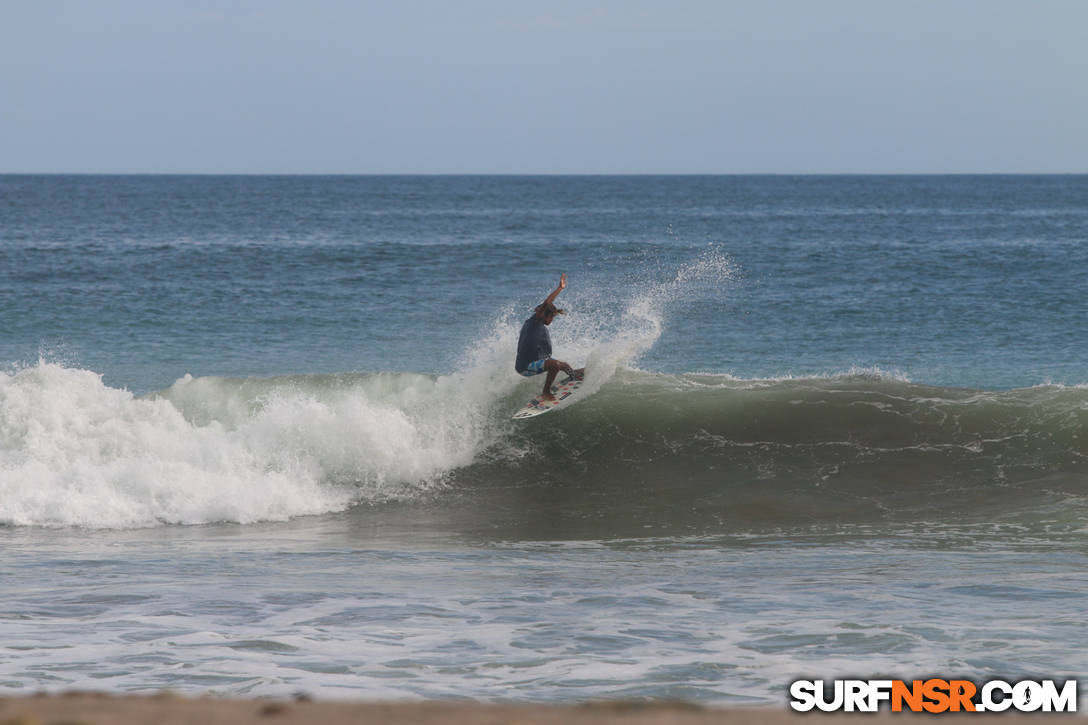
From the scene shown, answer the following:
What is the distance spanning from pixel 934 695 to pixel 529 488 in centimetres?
825

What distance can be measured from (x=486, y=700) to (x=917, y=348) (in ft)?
61.9

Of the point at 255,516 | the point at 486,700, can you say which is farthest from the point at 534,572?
the point at 255,516

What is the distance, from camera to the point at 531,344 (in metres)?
13.7

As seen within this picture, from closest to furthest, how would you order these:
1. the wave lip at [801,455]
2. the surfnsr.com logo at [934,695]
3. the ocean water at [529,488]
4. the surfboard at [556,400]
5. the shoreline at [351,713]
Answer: the shoreline at [351,713] < the surfnsr.com logo at [934,695] < the ocean water at [529,488] < the wave lip at [801,455] < the surfboard at [556,400]

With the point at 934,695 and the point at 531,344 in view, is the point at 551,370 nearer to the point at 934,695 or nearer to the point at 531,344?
the point at 531,344

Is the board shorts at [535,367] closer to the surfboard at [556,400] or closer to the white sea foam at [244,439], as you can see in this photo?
the surfboard at [556,400]

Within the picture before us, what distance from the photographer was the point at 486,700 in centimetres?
627

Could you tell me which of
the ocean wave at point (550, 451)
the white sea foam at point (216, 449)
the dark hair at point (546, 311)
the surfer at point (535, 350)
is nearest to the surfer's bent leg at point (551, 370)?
the surfer at point (535, 350)

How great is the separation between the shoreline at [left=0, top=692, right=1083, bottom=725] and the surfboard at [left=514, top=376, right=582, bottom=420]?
10.3 meters

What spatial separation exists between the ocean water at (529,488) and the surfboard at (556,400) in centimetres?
64

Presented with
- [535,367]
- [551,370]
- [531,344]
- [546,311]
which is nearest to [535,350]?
[531,344]

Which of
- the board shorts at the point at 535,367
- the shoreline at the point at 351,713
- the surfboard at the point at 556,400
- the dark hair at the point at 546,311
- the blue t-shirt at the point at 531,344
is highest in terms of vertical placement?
the dark hair at the point at 546,311

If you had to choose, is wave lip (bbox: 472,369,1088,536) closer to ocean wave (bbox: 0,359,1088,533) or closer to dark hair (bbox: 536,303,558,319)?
ocean wave (bbox: 0,359,1088,533)

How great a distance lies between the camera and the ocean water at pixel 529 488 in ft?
23.6
